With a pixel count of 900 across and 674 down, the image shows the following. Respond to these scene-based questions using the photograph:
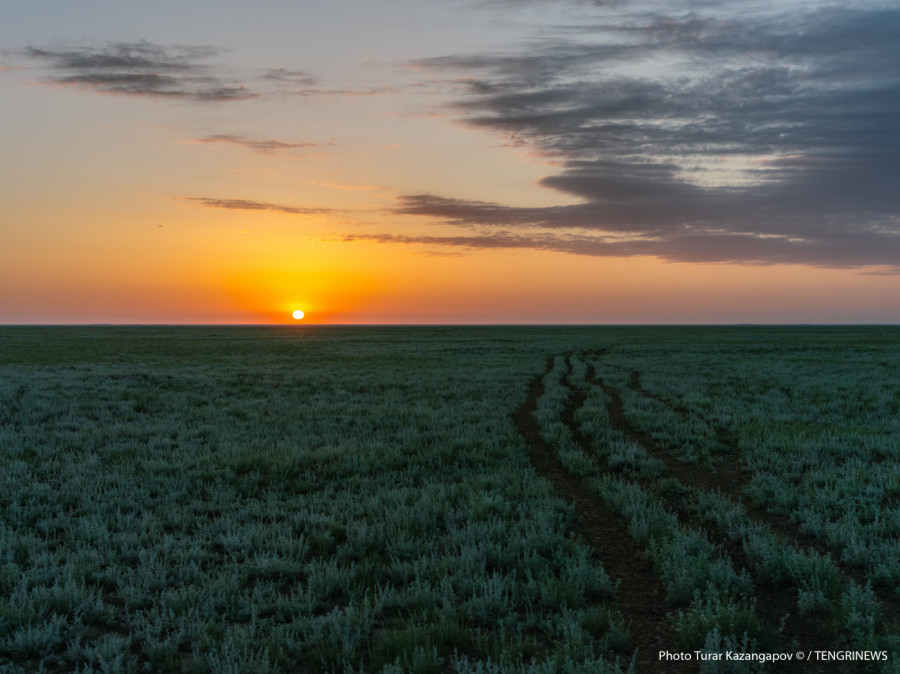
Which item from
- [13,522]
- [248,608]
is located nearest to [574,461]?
[248,608]

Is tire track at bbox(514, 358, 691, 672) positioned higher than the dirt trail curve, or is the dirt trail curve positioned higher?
the dirt trail curve

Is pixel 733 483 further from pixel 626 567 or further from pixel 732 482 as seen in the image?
pixel 626 567

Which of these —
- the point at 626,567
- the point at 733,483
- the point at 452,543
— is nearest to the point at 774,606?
the point at 626,567

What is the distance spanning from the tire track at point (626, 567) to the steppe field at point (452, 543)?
29mm

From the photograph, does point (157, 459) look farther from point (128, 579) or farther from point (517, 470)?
point (517, 470)

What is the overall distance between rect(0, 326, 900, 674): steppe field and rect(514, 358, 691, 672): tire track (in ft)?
0.09

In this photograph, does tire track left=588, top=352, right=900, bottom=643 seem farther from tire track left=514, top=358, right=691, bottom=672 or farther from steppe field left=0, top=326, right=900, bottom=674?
tire track left=514, top=358, right=691, bottom=672

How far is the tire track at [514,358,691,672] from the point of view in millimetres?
5516

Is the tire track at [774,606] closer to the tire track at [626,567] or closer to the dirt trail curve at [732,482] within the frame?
the dirt trail curve at [732,482]

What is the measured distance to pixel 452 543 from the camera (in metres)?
7.76

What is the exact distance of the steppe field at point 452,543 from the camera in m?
5.39

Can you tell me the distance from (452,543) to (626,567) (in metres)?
2.06

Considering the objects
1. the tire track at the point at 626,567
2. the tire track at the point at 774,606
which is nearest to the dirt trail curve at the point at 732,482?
the tire track at the point at 774,606

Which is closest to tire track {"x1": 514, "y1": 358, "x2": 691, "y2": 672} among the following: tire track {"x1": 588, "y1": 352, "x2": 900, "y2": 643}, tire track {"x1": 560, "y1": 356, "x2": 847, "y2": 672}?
tire track {"x1": 560, "y1": 356, "x2": 847, "y2": 672}
